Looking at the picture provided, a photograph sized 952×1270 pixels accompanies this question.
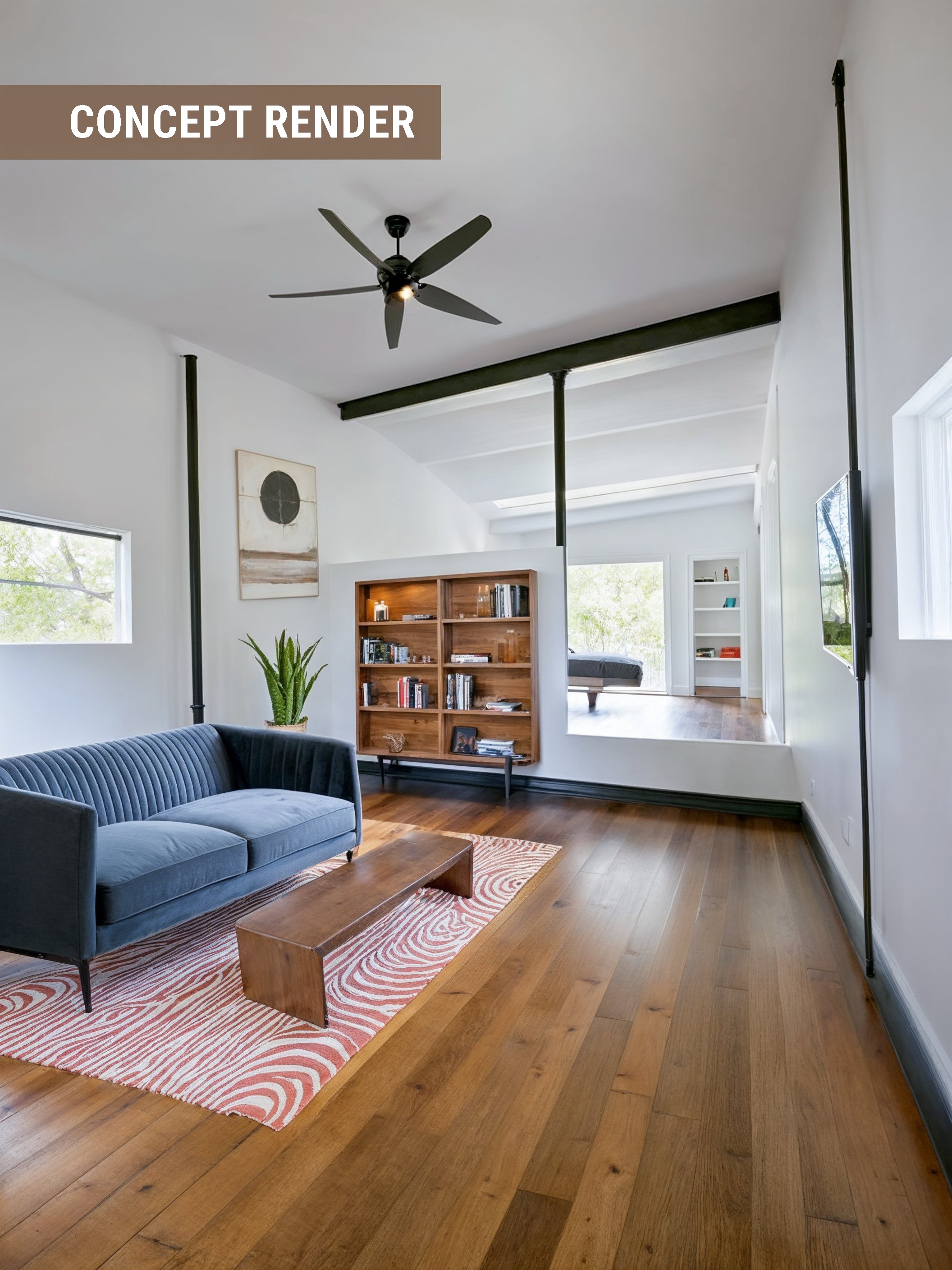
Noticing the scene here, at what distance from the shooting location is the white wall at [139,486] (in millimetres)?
3863

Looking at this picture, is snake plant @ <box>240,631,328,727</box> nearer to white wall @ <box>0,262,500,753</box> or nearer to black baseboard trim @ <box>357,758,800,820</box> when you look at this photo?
white wall @ <box>0,262,500,753</box>

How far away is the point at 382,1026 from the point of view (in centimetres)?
212

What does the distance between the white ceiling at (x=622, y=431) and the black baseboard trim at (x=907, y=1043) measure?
12.3 feet

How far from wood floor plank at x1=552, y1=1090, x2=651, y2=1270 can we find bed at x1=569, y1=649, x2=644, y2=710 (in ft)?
22.3

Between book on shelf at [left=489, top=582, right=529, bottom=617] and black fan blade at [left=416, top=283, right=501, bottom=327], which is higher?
black fan blade at [left=416, top=283, right=501, bottom=327]

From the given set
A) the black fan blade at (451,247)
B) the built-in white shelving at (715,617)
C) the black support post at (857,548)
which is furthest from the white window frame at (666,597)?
the black support post at (857,548)

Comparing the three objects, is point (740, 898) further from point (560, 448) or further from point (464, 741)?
point (560, 448)

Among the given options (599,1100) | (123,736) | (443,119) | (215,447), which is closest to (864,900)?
(599,1100)

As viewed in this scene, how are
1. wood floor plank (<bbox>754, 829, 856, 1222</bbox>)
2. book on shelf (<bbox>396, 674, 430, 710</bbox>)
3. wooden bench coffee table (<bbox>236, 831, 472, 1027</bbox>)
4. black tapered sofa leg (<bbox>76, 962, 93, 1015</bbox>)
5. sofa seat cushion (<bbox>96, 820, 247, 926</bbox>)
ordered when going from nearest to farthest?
wood floor plank (<bbox>754, 829, 856, 1222</bbox>) → wooden bench coffee table (<bbox>236, 831, 472, 1027</bbox>) → black tapered sofa leg (<bbox>76, 962, 93, 1015</bbox>) → sofa seat cushion (<bbox>96, 820, 247, 926</bbox>) → book on shelf (<bbox>396, 674, 430, 710</bbox>)

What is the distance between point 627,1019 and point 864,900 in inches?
34.5

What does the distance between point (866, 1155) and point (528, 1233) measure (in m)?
0.81

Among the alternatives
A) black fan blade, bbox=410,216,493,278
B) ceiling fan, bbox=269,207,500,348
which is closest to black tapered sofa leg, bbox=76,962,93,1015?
ceiling fan, bbox=269,207,500,348

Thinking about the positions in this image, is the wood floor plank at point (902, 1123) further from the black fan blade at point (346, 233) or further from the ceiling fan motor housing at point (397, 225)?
the ceiling fan motor housing at point (397, 225)

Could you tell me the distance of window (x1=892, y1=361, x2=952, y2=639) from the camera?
1839mm
